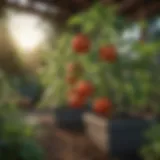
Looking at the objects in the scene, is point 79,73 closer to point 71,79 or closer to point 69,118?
point 71,79

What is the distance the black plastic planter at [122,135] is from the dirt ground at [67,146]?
0.19ft

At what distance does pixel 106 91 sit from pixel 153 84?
0.18 meters

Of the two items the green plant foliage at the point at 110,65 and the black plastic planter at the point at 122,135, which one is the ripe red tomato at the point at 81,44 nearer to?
the green plant foliage at the point at 110,65

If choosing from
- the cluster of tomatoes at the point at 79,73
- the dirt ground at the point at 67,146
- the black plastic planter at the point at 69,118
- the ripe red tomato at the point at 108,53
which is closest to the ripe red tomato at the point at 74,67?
the cluster of tomatoes at the point at 79,73

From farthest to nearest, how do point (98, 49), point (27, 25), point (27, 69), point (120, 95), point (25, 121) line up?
point (27, 69)
point (27, 25)
point (120, 95)
point (98, 49)
point (25, 121)

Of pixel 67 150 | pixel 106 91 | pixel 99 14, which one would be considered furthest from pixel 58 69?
pixel 67 150

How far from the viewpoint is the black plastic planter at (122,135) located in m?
1.73

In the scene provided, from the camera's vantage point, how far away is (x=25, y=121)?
51.5 inches

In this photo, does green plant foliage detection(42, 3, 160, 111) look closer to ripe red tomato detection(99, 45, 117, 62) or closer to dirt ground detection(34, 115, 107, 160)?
ripe red tomato detection(99, 45, 117, 62)

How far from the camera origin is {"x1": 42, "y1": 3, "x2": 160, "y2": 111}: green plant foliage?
1.38 metres

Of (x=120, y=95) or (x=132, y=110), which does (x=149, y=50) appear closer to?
(x=120, y=95)

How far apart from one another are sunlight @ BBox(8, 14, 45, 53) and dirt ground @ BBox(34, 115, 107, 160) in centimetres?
37

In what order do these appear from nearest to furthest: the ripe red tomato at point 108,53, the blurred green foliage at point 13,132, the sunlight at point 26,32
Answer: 1. the blurred green foliage at point 13,132
2. the ripe red tomato at point 108,53
3. the sunlight at point 26,32

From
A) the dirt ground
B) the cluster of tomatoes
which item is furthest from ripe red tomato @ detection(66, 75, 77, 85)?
the dirt ground
